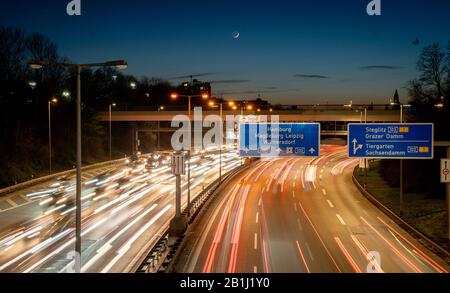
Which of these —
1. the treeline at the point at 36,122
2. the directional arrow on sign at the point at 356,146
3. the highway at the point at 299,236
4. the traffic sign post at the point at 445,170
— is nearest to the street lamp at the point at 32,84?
the treeline at the point at 36,122

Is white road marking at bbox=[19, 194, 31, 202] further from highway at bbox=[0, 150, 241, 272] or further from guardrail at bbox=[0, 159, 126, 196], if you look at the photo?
guardrail at bbox=[0, 159, 126, 196]

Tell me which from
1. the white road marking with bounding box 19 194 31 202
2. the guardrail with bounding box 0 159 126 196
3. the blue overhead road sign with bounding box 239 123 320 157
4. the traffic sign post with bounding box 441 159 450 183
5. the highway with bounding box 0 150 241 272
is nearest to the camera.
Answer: the highway with bounding box 0 150 241 272

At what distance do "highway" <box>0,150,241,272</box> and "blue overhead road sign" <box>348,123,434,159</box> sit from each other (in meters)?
13.0

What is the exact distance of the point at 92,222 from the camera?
104 feet

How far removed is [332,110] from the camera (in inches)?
1810

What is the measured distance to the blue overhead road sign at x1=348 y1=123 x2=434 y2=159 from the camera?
26.8 metres

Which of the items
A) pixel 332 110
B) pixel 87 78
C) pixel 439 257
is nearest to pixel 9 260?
pixel 439 257

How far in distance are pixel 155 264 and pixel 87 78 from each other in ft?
270

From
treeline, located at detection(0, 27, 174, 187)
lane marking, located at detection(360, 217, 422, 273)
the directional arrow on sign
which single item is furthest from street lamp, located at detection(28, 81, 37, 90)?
lane marking, located at detection(360, 217, 422, 273)

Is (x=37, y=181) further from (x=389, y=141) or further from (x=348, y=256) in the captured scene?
(x=389, y=141)

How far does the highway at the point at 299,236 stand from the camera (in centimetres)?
2194

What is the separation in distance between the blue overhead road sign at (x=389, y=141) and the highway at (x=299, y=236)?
5010 millimetres
